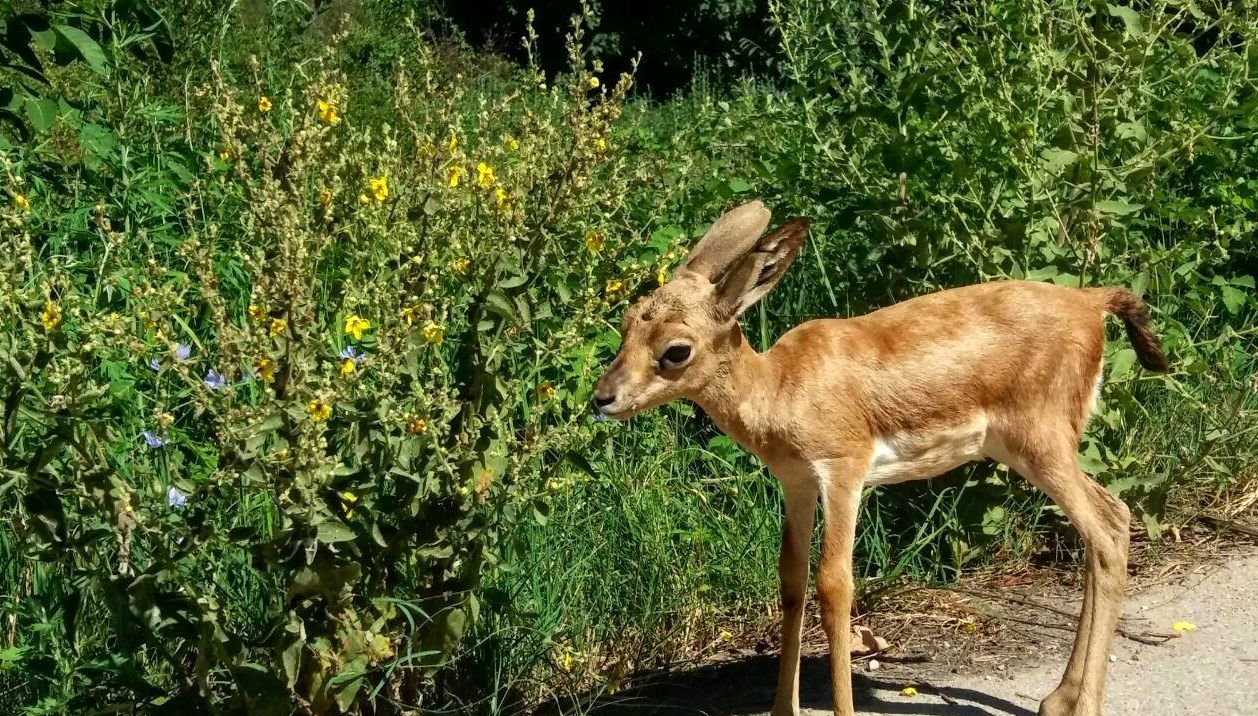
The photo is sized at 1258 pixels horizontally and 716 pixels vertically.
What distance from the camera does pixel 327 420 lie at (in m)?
3.80

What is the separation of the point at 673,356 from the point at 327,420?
102 centimetres

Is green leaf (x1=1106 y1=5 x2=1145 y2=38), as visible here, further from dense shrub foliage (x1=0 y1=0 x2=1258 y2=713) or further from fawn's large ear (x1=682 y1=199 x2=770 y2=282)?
fawn's large ear (x1=682 y1=199 x2=770 y2=282)

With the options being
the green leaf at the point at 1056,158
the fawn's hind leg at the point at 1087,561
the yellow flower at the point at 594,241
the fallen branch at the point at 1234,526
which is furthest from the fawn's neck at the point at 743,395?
the fallen branch at the point at 1234,526

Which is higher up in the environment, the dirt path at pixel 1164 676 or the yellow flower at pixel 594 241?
the yellow flower at pixel 594 241

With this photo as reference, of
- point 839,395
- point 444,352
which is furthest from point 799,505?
point 444,352

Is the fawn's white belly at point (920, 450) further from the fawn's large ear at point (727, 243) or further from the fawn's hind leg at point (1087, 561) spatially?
the fawn's large ear at point (727, 243)

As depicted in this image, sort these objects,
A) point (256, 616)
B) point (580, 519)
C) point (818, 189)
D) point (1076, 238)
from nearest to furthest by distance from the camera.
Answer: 1. point (256, 616)
2. point (580, 519)
3. point (1076, 238)
4. point (818, 189)

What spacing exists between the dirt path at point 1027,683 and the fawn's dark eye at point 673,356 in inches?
42.2

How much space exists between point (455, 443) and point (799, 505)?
1135 mm

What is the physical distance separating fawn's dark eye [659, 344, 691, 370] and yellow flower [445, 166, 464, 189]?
2.53ft

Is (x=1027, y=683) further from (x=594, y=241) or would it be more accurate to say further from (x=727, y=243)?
(x=594, y=241)

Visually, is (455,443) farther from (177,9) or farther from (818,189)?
(177,9)

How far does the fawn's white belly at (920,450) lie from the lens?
4.42 m

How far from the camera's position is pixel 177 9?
7.57 meters
